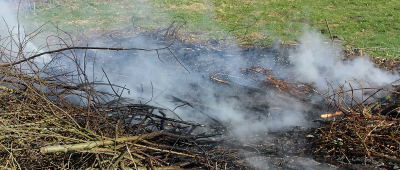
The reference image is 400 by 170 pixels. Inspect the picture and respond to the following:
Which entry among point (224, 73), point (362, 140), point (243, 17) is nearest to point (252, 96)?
point (224, 73)

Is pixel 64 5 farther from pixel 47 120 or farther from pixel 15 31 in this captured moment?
pixel 47 120

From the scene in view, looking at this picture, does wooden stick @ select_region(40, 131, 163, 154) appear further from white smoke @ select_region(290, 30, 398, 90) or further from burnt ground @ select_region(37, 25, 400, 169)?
white smoke @ select_region(290, 30, 398, 90)

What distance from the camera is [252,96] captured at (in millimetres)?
5906

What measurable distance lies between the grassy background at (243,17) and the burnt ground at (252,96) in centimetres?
98

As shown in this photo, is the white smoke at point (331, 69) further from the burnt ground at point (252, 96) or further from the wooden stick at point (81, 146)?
the wooden stick at point (81, 146)

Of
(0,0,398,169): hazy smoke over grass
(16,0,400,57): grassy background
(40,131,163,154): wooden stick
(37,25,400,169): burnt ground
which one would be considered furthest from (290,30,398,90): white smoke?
(40,131,163,154): wooden stick

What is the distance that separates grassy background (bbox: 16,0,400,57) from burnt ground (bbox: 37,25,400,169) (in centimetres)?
98

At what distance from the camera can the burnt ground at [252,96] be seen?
14.0 ft

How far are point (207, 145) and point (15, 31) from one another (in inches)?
326

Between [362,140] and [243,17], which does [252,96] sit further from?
[243,17]

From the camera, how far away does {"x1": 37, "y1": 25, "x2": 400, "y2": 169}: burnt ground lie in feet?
14.0

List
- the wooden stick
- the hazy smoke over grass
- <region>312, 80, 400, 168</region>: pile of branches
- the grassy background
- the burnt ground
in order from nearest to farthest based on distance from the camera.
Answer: the wooden stick < <region>312, 80, 400, 168</region>: pile of branches < the burnt ground < the hazy smoke over grass < the grassy background

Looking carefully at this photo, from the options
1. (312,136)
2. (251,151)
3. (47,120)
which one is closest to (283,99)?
(312,136)

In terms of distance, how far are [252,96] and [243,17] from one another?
20.1ft
